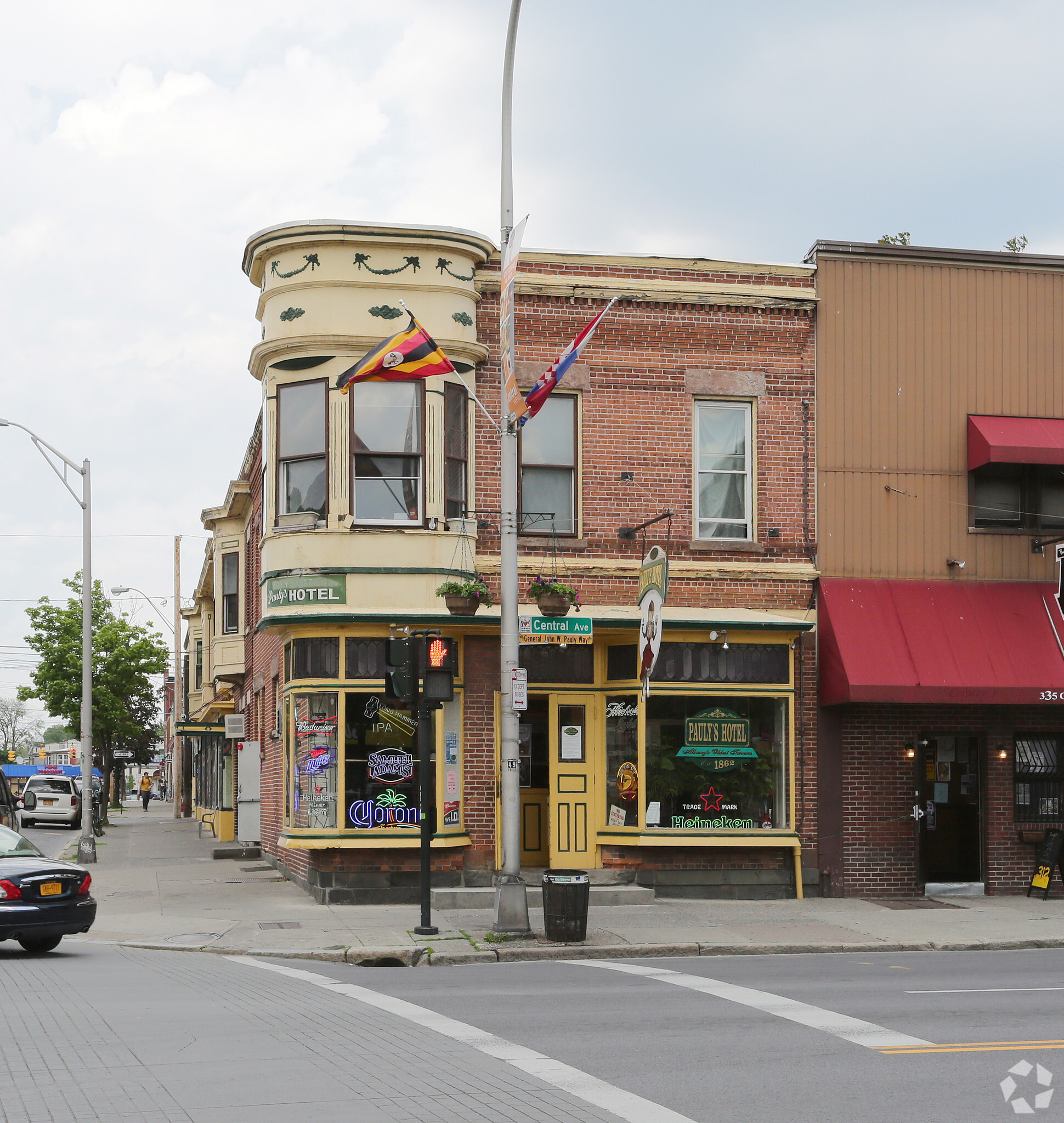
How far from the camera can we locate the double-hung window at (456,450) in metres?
19.5

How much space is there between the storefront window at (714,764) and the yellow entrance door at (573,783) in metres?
0.79

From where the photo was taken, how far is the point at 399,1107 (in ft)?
25.4

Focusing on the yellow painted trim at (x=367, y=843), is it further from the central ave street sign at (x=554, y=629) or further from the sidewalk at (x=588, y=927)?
the central ave street sign at (x=554, y=629)

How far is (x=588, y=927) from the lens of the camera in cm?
1666

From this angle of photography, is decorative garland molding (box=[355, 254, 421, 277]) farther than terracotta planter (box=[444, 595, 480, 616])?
Yes

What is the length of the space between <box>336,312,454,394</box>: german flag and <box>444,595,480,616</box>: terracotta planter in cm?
331

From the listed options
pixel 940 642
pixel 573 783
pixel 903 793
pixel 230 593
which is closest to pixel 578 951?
pixel 573 783

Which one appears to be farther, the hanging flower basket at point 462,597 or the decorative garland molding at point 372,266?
the decorative garland molding at point 372,266

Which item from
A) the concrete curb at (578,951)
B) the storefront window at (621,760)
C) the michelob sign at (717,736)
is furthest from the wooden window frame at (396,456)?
the concrete curb at (578,951)

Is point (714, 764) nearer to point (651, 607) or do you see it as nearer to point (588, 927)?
point (651, 607)

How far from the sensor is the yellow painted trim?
18.7m

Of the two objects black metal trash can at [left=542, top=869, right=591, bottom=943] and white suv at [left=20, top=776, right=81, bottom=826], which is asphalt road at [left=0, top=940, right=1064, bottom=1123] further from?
white suv at [left=20, top=776, right=81, bottom=826]

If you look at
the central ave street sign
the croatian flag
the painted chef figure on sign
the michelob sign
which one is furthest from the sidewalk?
the croatian flag

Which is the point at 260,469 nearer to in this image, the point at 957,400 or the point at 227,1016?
the point at 957,400
